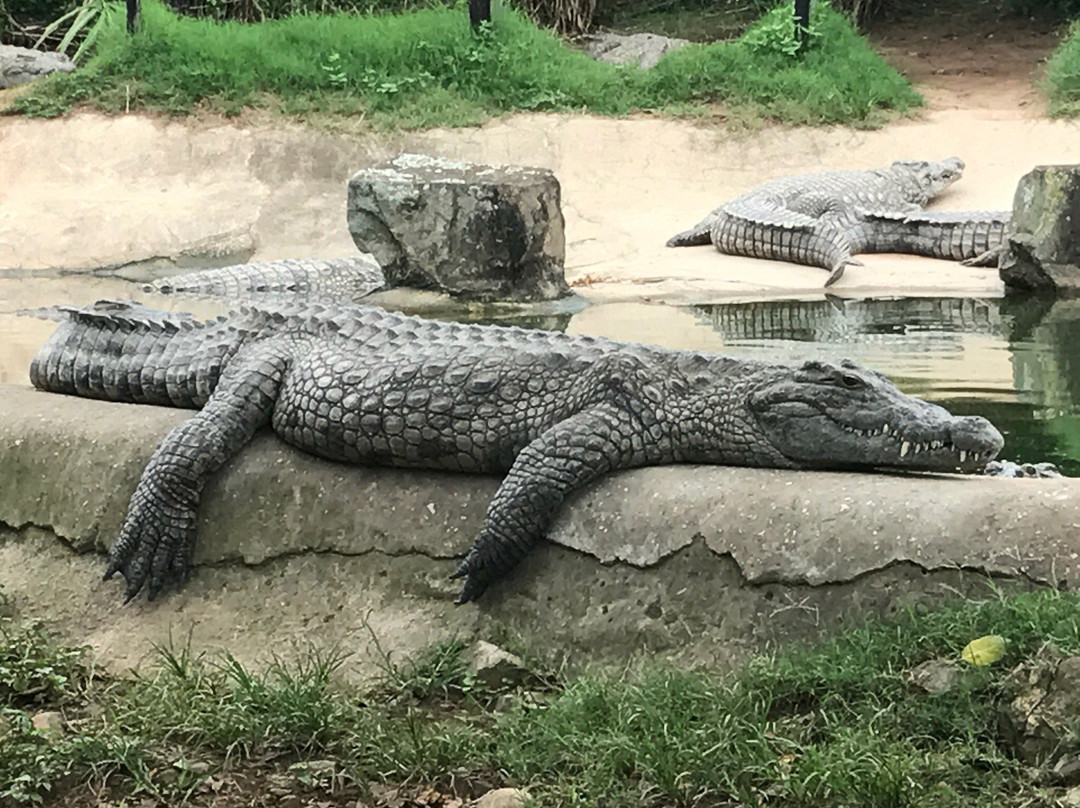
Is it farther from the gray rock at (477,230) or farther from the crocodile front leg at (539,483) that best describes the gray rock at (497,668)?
the gray rock at (477,230)

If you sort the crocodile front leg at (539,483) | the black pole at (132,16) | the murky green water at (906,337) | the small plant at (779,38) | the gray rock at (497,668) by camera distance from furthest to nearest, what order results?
the small plant at (779,38) < the black pole at (132,16) < the murky green water at (906,337) < the crocodile front leg at (539,483) < the gray rock at (497,668)

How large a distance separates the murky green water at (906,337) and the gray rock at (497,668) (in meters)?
2.22

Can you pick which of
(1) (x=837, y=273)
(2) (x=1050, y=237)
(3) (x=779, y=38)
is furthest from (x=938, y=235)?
(3) (x=779, y=38)

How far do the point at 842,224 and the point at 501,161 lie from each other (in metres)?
3.44

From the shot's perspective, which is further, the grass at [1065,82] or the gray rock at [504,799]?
the grass at [1065,82]

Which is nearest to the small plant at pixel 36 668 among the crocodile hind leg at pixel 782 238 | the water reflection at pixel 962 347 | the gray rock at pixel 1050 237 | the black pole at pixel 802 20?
the water reflection at pixel 962 347

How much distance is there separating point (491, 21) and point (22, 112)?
196 inches

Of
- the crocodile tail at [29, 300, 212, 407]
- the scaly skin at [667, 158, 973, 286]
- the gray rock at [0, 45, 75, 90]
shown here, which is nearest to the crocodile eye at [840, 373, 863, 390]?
the crocodile tail at [29, 300, 212, 407]

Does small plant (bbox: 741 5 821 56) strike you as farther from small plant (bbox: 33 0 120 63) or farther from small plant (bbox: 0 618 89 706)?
small plant (bbox: 0 618 89 706)

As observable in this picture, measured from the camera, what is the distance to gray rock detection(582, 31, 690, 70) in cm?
1739

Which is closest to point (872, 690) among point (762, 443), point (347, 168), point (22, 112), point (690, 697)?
point (690, 697)

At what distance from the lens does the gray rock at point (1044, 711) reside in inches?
109

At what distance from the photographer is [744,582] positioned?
11.5ft

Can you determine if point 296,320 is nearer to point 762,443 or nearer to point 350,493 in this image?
point 350,493
